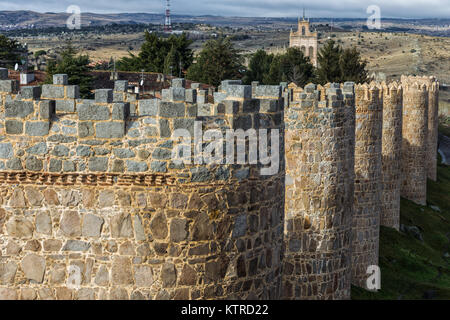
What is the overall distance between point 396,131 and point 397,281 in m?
5.43

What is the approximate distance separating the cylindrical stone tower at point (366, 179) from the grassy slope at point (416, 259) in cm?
92

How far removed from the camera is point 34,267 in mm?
8094

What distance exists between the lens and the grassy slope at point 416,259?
24.0 m

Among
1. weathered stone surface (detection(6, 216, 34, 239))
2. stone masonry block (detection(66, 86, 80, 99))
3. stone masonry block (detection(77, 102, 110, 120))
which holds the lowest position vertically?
weathered stone surface (detection(6, 216, 34, 239))

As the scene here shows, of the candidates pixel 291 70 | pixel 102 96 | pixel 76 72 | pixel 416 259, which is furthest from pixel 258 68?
pixel 102 96

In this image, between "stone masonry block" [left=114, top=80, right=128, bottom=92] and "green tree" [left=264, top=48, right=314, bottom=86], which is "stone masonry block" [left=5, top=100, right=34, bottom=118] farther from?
"green tree" [left=264, top=48, right=314, bottom=86]

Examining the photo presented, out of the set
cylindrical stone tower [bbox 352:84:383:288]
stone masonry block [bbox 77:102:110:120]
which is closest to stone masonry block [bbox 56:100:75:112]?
stone masonry block [bbox 77:102:110:120]

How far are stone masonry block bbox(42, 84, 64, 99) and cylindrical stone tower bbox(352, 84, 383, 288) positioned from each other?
514 inches

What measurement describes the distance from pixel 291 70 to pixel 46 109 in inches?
1758

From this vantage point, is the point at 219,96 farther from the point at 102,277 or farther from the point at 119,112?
the point at 102,277

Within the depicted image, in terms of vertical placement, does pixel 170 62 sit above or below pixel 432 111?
above

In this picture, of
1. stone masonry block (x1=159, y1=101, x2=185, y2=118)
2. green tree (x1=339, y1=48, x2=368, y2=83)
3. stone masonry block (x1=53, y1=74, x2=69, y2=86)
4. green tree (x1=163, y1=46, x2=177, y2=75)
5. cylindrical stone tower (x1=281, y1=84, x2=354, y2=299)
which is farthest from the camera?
green tree (x1=163, y1=46, x2=177, y2=75)

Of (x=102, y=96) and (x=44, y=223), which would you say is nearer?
(x=102, y=96)

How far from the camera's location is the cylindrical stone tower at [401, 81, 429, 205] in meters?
34.8
